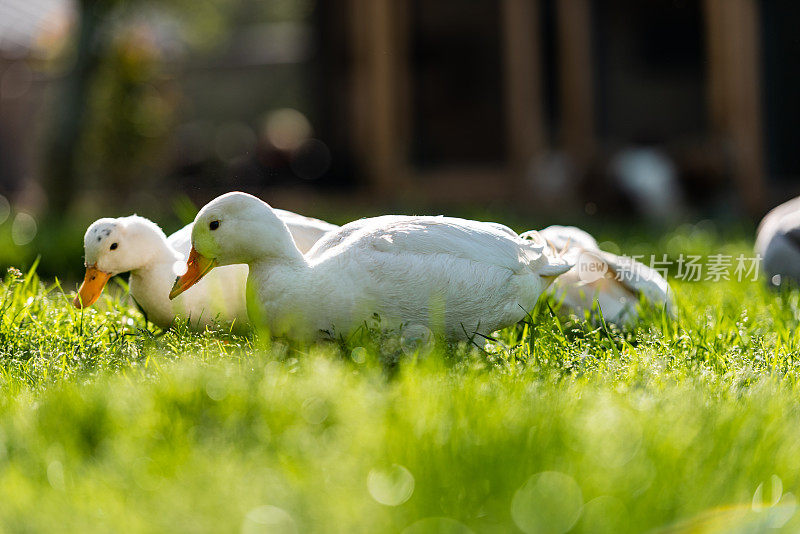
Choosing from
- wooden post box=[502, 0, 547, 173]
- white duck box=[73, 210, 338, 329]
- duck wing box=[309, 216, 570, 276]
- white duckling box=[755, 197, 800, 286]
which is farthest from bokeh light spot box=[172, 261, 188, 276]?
wooden post box=[502, 0, 547, 173]

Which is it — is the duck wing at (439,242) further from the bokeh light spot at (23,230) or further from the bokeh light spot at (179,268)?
the bokeh light spot at (23,230)

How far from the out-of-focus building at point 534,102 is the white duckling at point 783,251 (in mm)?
3881

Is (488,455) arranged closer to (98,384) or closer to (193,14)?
(98,384)

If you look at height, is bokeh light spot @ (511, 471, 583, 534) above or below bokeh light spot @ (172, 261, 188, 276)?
below

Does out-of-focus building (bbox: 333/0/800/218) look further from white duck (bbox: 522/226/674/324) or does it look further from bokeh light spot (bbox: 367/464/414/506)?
bokeh light spot (bbox: 367/464/414/506)

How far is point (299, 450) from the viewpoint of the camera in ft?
5.58

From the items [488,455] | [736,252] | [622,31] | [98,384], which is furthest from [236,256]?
[622,31]

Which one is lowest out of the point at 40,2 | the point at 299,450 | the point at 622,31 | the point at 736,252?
the point at 736,252

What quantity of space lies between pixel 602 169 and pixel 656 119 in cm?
505

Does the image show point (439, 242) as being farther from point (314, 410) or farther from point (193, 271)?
point (314, 410)

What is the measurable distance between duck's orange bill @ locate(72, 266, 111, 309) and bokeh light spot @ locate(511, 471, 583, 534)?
1666 mm

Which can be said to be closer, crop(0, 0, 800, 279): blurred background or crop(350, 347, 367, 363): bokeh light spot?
crop(350, 347, 367, 363): bokeh light spot

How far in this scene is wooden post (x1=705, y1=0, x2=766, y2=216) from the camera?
7449 millimetres

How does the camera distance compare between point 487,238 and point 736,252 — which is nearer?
point 487,238
